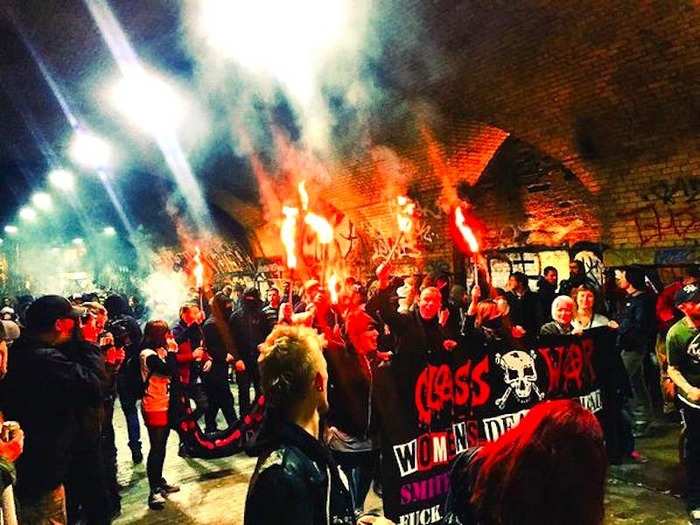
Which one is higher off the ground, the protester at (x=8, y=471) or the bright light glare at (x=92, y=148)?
the bright light glare at (x=92, y=148)

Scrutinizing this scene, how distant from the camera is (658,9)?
22.5 feet

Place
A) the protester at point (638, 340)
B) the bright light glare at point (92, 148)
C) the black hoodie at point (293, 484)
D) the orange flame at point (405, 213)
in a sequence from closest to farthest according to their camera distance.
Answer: the black hoodie at point (293, 484)
the protester at point (638, 340)
the orange flame at point (405, 213)
the bright light glare at point (92, 148)

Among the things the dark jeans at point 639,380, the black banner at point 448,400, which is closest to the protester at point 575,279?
the dark jeans at point 639,380

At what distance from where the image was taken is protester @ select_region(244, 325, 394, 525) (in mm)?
1818

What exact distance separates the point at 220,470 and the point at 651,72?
799cm

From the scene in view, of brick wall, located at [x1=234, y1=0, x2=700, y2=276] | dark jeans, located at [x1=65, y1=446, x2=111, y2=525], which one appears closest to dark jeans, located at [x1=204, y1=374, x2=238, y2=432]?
dark jeans, located at [x1=65, y1=446, x2=111, y2=525]

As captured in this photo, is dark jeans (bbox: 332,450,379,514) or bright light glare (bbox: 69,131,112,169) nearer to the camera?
dark jeans (bbox: 332,450,379,514)

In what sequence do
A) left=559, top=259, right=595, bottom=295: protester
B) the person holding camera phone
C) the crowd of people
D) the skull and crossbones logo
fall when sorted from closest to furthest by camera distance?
the crowd of people
the skull and crossbones logo
the person holding camera phone
left=559, top=259, right=595, bottom=295: protester

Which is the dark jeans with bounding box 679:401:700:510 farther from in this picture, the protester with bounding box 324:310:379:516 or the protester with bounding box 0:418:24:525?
the protester with bounding box 0:418:24:525

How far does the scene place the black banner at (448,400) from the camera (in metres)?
3.72

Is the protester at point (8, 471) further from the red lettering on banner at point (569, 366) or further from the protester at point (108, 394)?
the red lettering on banner at point (569, 366)

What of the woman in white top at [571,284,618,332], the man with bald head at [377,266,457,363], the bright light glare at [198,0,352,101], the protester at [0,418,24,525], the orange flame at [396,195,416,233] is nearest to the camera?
the protester at [0,418,24,525]

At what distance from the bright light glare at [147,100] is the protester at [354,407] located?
473 inches

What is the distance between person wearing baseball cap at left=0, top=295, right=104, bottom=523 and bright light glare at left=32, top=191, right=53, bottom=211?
30.9 metres
